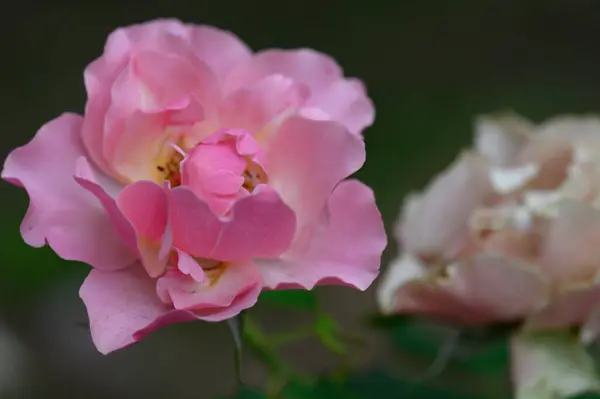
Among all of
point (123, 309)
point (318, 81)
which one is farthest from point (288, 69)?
point (123, 309)

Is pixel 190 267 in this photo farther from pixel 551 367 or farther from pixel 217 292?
pixel 551 367

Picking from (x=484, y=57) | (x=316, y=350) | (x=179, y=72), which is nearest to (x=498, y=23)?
(x=484, y=57)

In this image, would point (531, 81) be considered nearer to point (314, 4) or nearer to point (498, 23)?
point (498, 23)

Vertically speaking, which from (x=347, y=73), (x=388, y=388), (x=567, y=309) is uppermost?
(x=567, y=309)

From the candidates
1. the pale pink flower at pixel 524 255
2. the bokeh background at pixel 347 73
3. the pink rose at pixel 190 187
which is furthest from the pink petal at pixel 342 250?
the bokeh background at pixel 347 73

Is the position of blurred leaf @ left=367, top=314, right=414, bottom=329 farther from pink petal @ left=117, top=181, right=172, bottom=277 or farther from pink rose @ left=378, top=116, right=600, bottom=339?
pink petal @ left=117, top=181, right=172, bottom=277

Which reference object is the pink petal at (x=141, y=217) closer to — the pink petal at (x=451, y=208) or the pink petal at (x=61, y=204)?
the pink petal at (x=61, y=204)

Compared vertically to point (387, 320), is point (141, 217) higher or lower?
higher
